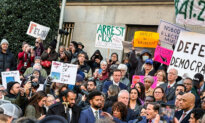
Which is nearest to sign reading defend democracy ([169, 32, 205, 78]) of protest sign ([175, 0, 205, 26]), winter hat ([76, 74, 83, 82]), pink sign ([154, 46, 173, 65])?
protest sign ([175, 0, 205, 26])

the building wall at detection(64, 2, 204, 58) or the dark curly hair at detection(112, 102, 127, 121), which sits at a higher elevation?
the building wall at detection(64, 2, 204, 58)

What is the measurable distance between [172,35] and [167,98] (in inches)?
104

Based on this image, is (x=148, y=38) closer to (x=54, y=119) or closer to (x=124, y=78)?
(x=124, y=78)

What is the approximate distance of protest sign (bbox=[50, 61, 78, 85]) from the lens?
10.4 meters

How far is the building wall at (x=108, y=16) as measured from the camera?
1830 centimetres

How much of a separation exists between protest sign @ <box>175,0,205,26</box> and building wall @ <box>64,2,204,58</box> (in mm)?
8428

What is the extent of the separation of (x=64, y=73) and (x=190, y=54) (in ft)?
9.99

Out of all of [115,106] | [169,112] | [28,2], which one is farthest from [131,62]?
[28,2]

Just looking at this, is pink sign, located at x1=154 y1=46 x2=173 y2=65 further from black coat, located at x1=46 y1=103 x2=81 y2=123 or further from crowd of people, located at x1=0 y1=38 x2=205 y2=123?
black coat, located at x1=46 y1=103 x2=81 y2=123

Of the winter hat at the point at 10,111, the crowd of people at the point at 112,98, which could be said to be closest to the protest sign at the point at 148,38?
the crowd of people at the point at 112,98

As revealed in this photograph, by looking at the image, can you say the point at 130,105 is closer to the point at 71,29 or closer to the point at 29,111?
the point at 29,111

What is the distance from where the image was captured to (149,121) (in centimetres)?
717

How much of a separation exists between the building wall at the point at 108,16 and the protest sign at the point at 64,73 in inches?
308

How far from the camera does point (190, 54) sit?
30.1 feet
